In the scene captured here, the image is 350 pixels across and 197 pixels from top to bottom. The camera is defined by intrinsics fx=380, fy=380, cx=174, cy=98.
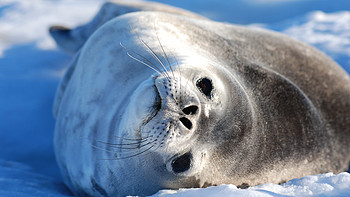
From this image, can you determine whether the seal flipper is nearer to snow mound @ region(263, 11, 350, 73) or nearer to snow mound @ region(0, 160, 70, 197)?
snow mound @ region(263, 11, 350, 73)

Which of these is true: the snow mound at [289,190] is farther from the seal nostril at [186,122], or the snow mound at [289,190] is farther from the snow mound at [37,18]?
the snow mound at [37,18]

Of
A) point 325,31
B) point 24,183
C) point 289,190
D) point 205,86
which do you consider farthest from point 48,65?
point 325,31

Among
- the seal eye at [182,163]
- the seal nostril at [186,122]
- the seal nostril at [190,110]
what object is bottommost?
the seal eye at [182,163]

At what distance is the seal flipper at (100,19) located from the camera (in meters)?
3.58

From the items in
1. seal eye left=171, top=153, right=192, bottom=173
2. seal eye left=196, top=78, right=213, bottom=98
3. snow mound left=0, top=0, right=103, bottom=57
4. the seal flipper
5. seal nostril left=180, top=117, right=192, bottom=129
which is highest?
snow mound left=0, top=0, right=103, bottom=57

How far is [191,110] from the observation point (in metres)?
1.77

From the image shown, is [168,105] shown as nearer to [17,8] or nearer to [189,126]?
[189,126]

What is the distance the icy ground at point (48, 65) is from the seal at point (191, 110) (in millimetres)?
224

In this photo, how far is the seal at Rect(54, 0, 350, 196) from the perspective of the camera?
6.05 ft

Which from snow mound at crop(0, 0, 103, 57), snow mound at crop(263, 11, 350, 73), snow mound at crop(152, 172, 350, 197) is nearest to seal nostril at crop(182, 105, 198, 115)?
snow mound at crop(152, 172, 350, 197)

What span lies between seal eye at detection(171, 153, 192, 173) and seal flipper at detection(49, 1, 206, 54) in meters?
1.94

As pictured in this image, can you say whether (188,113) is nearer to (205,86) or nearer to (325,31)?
(205,86)

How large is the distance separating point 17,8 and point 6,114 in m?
2.83

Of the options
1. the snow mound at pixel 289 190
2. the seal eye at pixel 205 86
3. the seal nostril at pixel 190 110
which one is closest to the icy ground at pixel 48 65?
the snow mound at pixel 289 190
